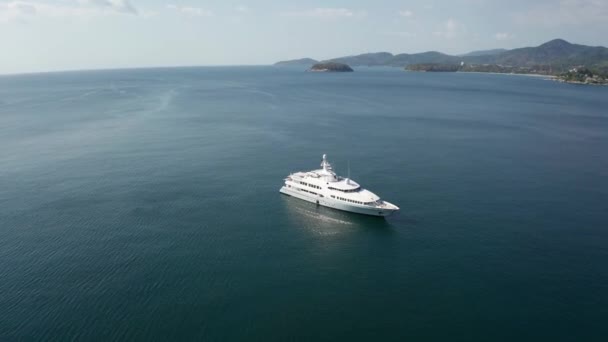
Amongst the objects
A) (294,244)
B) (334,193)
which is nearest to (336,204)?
(334,193)

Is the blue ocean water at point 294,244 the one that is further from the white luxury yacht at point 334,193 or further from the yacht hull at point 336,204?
the white luxury yacht at point 334,193

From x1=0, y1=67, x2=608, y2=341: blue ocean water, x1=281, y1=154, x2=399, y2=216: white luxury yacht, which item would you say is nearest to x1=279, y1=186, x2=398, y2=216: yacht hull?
x1=281, y1=154, x2=399, y2=216: white luxury yacht

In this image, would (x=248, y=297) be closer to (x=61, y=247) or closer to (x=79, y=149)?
(x=61, y=247)

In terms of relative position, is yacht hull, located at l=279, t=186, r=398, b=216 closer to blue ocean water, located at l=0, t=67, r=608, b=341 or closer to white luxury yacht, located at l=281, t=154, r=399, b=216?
white luxury yacht, located at l=281, t=154, r=399, b=216

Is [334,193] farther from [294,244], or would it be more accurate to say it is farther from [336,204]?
[294,244]

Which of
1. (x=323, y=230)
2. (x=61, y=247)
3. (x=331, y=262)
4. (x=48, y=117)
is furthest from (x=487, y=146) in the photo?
(x=48, y=117)

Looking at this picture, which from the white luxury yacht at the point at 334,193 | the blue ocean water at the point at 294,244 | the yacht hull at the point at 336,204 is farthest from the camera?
the white luxury yacht at the point at 334,193

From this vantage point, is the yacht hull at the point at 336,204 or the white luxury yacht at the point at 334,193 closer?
the yacht hull at the point at 336,204

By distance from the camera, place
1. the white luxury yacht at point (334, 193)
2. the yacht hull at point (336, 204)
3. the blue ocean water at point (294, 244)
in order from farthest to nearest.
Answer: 1. the white luxury yacht at point (334, 193)
2. the yacht hull at point (336, 204)
3. the blue ocean water at point (294, 244)

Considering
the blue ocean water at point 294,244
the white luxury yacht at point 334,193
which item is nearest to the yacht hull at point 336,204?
the white luxury yacht at point 334,193

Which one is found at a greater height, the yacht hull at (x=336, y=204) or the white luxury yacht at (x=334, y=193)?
the white luxury yacht at (x=334, y=193)
